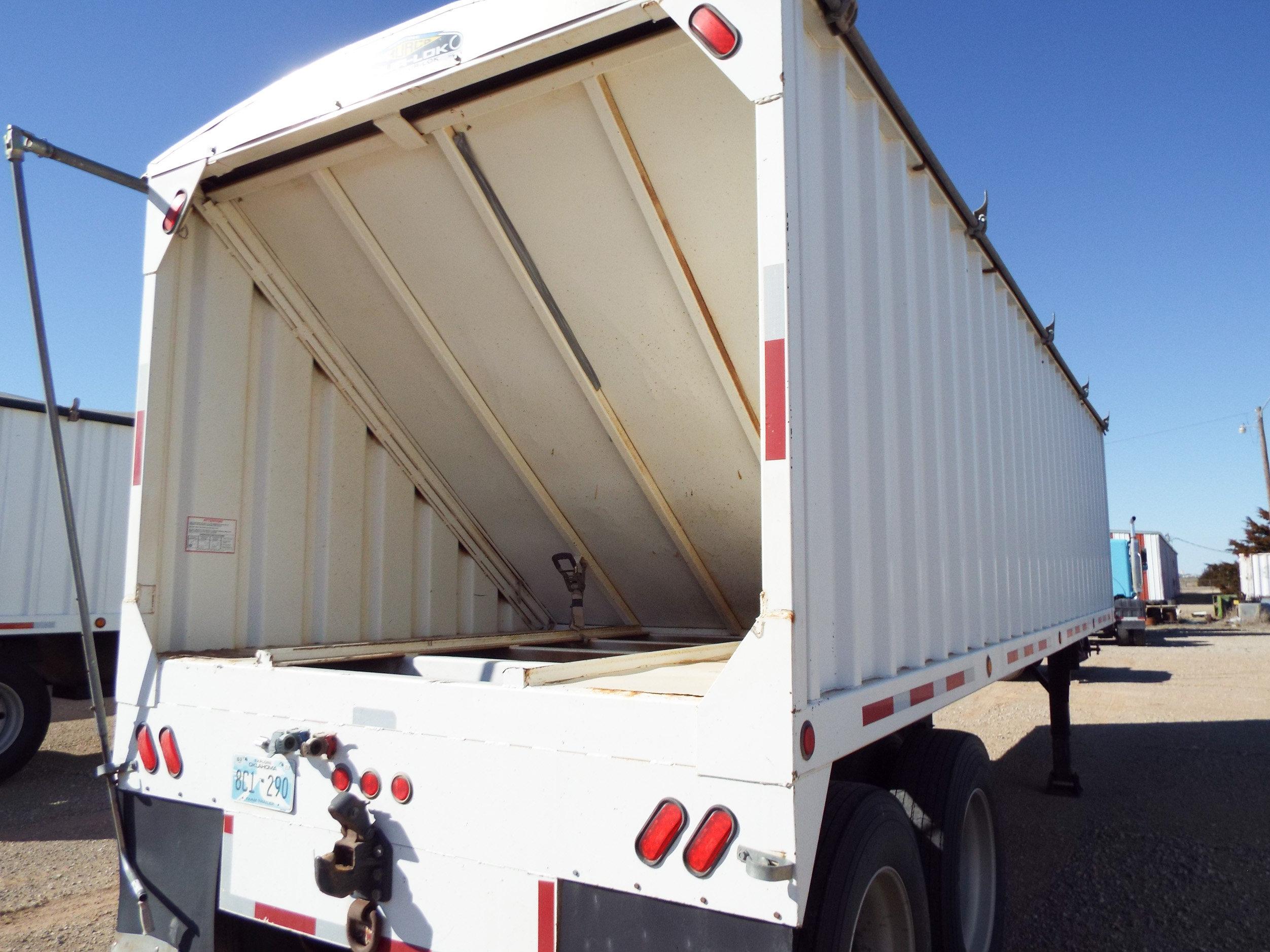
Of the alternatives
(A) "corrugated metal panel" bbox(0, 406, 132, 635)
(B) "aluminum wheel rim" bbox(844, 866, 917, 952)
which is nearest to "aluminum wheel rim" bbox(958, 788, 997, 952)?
(B) "aluminum wheel rim" bbox(844, 866, 917, 952)

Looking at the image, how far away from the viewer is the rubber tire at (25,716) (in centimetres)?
660

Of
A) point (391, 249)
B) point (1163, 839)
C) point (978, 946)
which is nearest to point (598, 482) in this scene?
point (391, 249)

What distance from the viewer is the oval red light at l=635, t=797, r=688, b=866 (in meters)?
1.86

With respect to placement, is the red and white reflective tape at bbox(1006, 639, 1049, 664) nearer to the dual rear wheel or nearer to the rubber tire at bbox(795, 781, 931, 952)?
the dual rear wheel

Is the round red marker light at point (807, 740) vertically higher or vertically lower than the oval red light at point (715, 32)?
lower

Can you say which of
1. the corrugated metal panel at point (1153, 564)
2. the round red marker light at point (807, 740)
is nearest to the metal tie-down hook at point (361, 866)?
the round red marker light at point (807, 740)

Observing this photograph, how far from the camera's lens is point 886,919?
240cm

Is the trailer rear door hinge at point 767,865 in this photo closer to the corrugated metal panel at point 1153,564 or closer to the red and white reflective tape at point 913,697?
the red and white reflective tape at point 913,697

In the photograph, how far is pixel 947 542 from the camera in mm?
3148

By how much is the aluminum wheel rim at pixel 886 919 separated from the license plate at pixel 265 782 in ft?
5.00

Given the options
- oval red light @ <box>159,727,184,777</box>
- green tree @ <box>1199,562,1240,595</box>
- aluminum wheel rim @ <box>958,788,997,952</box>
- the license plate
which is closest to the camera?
the license plate

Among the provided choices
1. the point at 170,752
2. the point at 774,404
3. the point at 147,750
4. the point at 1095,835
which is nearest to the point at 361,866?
the point at 170,752

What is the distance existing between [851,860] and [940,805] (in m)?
1.10

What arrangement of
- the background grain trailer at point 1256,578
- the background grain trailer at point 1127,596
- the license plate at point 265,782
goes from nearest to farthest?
the license plate at point 265,782 < the background grain trailer at point 1127,596 < the background grain trailer at point 1256,578
